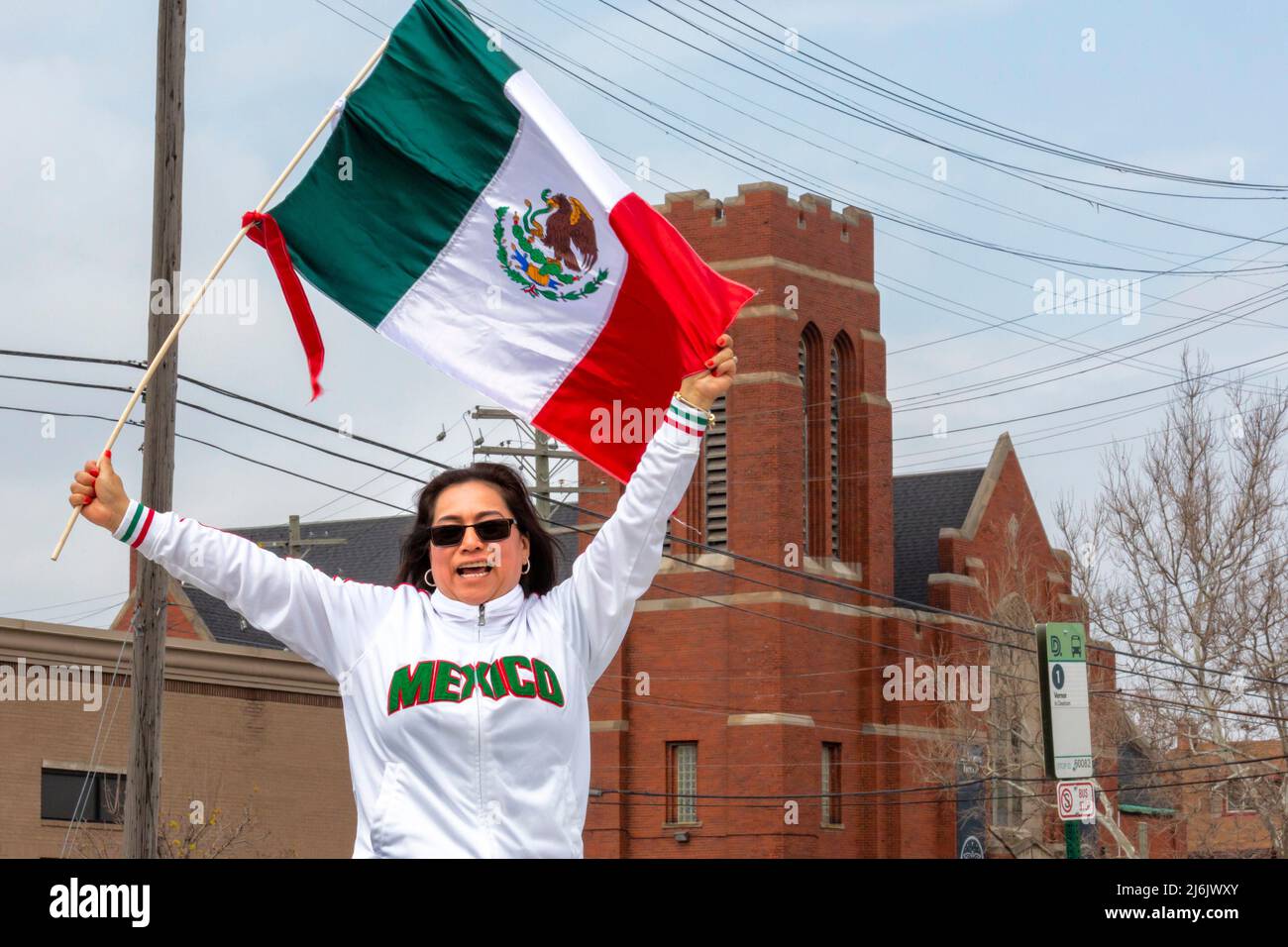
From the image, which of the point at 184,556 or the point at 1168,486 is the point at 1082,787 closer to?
the point at 184,556

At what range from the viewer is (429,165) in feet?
24.8

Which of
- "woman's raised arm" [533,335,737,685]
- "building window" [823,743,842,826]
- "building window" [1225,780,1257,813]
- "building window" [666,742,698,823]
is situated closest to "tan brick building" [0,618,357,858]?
"building window" [666,742,698,823]

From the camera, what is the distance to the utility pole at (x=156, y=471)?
14930mm

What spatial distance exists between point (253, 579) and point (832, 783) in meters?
35.6

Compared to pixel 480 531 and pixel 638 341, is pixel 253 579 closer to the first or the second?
pixel 480 531

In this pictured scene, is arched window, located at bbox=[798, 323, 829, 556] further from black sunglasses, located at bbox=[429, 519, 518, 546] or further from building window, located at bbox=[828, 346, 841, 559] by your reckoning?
black sunglasses, located at bbox=[429, 519, 518, 546]

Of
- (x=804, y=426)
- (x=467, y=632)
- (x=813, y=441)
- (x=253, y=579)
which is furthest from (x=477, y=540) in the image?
(x=813, y=441)

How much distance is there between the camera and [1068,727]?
14438mm

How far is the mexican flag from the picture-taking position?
687cm

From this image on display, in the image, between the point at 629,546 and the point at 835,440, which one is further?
the point at 835,440
